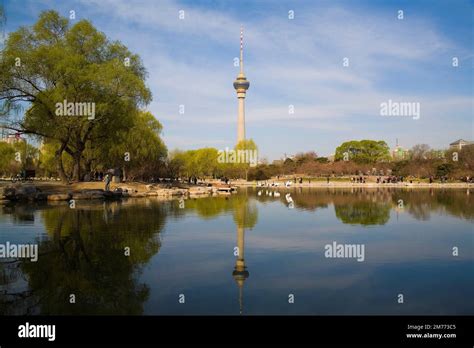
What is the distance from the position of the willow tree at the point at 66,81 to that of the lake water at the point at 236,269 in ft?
58.8

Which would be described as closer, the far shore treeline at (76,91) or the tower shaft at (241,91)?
the far shore treeline at (76,91)

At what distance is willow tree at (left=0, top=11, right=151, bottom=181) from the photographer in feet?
112

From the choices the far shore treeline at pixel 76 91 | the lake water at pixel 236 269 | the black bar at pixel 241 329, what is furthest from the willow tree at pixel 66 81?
the black bar at pixel 241 329

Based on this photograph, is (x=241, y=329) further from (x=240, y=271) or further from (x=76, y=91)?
(x=76, y=91)

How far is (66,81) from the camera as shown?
35.0 meters

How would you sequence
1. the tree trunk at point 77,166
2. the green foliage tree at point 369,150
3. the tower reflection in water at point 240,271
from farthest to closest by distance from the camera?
1. the green foliage tree at point 369,150
2. the tree trunk at point 77,166
3. the tower reflection in water at point 240,271

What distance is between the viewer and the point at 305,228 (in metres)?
18.1

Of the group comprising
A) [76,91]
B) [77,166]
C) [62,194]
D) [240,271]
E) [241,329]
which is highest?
[76,91]

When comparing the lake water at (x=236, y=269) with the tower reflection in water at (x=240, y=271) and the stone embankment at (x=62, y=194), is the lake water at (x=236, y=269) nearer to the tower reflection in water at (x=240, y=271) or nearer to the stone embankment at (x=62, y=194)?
the tower reflection in water at (x=240, y=271)

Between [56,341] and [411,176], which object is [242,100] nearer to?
[411,176]

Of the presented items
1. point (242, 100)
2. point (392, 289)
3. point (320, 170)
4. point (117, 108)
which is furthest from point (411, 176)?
point (392, 289)

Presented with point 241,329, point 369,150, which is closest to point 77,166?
point 241,329

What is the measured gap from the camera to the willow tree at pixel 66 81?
3428cm

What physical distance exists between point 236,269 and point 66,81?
29731mm
